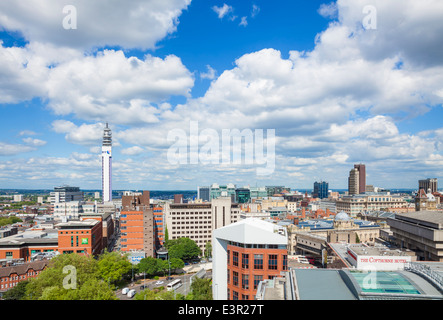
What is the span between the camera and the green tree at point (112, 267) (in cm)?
4038

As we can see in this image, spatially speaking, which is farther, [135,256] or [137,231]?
[137,231]

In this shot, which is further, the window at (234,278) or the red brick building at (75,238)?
the red brick building at (75,238)

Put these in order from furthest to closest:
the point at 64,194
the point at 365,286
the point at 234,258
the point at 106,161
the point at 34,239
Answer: the point at 64,194
the point at 106,161
the point at 34,239
the point at 234,258
the point at 365,286

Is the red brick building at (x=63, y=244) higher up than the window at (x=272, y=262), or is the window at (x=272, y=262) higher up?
the window at (x=272, y=262)

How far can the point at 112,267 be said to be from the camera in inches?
1625

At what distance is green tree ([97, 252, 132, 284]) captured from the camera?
132 feet

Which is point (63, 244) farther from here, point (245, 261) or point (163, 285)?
point (245, 261)

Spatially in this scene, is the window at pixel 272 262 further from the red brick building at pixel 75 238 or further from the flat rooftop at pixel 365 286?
the red brick building at pixel 75 238

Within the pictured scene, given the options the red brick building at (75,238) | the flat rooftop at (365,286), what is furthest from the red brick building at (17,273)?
the flat rooftop at (365,286)

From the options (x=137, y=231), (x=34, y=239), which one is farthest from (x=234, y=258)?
(x=34, y=239)
